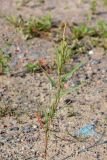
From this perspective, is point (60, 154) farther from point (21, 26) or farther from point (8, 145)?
point (21, 26)

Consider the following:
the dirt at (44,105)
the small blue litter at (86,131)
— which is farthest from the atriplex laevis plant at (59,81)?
the small blue litter at (86,131)

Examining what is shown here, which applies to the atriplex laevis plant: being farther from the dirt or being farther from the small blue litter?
the small blue litter

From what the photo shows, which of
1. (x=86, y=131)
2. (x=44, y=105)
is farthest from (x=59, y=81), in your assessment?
(x=44, y=105)

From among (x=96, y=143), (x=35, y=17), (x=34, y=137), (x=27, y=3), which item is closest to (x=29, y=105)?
(x=34, y=137)

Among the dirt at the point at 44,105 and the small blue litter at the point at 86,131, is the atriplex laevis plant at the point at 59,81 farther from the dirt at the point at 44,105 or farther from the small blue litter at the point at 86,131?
the small blue litter at the point at 86,131

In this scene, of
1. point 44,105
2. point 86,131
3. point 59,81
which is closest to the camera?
point 59,81

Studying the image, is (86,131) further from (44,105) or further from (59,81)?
(59,81)
